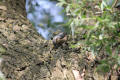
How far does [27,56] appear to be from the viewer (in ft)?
4.82

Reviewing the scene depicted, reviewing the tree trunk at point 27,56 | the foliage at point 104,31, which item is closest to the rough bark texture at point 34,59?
the tree trunk at point 27,56

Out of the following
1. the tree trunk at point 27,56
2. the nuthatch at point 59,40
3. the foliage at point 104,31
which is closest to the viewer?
the foliage at point 104,31

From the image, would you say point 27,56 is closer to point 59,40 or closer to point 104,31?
point 59,40

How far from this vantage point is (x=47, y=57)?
4.96 ft

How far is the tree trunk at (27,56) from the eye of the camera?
1356 mm

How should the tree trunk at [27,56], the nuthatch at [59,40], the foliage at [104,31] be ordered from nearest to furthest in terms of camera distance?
the foliage at [104,31]
the tree trunk at [27,56]
the nuthatch at [59,40]

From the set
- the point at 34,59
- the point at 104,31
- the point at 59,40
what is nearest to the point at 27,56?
the point at 34,59

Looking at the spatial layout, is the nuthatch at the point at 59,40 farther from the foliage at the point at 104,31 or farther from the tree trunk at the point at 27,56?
the foliage at the point at 104,31

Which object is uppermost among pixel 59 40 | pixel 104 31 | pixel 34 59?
pixel 104 31

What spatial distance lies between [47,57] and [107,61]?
0.52 metres

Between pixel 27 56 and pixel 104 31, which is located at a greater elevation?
pixel 104 31

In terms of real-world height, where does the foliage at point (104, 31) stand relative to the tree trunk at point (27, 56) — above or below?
above

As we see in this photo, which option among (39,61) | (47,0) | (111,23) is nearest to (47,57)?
(39,61)

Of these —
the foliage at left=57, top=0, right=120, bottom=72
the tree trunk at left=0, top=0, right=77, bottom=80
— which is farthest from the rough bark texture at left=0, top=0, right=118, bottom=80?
the foliage at left=57, top=0, right=120, bottom=72
